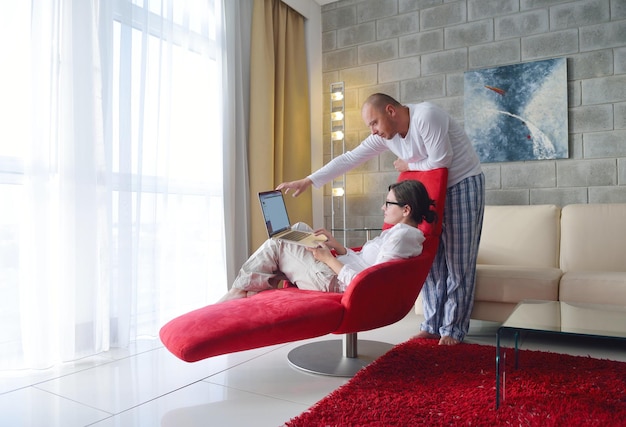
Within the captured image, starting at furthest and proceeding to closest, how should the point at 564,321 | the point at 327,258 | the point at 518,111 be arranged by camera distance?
the point at 518,111
the point at 327,258
the point at 564,321

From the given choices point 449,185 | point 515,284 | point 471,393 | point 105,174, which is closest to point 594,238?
point 515,284

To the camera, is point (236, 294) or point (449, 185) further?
point (449, 185)

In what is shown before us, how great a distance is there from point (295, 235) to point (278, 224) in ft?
0.29

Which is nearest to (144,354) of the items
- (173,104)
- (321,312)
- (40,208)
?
(40,208)

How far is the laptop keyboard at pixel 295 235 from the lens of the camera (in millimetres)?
2134

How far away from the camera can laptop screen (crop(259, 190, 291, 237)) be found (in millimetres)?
2092

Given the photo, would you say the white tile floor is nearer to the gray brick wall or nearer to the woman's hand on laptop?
the woman's hand on laptop

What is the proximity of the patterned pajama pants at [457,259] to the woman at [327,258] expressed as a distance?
0.74 ft

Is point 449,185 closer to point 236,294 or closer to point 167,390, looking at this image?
point 236,294

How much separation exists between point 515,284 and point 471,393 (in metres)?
1.03

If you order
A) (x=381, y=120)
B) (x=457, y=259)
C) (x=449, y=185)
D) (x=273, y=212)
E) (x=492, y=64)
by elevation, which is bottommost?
(x=457, y=259)

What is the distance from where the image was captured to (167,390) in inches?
72.5

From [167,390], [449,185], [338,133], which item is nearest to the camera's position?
[167,390]

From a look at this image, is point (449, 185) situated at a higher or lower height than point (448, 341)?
higher
